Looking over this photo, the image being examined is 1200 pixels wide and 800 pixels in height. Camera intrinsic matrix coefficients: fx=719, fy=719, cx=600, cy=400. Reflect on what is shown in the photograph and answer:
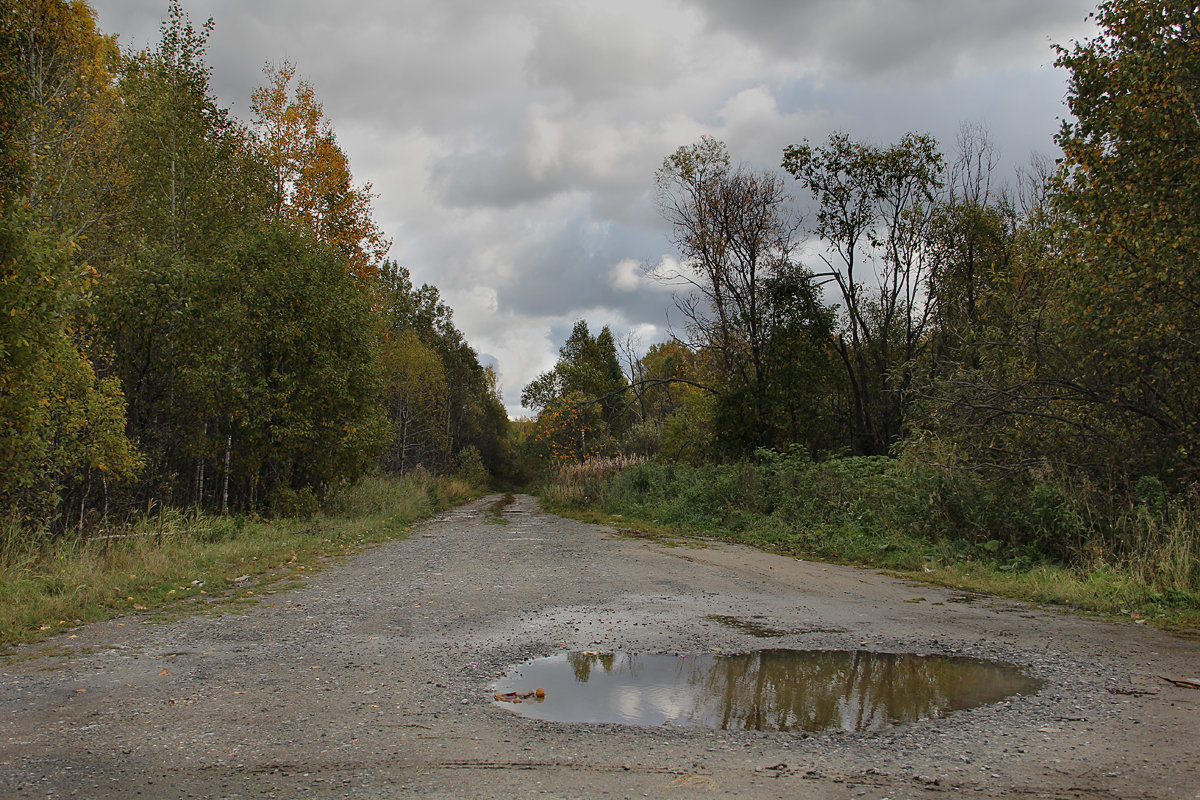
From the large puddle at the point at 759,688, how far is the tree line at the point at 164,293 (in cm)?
779

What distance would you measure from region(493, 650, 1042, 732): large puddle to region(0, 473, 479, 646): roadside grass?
4.51 m

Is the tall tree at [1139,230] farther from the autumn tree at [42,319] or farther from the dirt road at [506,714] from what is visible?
the autumn tree at [42,319]

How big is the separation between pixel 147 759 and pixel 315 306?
16382 millimetres

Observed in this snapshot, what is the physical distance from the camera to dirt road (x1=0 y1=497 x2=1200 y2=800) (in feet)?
11.1

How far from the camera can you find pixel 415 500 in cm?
2697

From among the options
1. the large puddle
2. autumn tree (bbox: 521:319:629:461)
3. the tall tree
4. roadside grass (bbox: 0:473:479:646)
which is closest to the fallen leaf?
the large puddle

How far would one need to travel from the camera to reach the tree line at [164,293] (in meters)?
9.61

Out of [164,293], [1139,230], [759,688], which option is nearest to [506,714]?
[759,688]

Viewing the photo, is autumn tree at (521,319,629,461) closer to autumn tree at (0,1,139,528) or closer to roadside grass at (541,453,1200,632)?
roadside grass at (541,453,1200,632)

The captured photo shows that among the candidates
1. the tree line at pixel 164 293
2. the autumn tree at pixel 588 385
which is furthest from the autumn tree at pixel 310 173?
the autumn tree at pixel 588 385

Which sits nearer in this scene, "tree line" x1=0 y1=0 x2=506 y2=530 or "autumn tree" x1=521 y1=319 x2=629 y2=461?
"tree line" x1=0 y1=0 x2=506 y2=530

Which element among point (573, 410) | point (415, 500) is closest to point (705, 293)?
point (573, 410)

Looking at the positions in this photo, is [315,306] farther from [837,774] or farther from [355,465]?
[837,774]

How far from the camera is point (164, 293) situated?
1480cm
